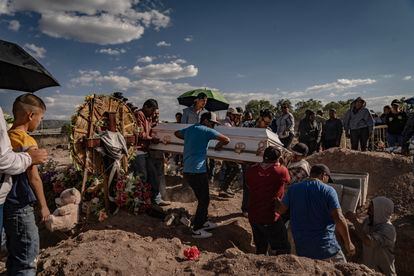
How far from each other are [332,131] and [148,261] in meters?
7.97

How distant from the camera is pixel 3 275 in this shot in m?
3.92

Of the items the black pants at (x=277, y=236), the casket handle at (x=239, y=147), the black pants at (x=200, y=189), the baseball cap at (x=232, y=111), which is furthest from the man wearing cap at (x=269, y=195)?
the baseball cap at (x=232, y=111)

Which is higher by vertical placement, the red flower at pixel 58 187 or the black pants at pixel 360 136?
the black pants at pixel 360 136

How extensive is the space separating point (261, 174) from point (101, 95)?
3.14m

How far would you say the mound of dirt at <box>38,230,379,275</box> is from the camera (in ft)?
9.52

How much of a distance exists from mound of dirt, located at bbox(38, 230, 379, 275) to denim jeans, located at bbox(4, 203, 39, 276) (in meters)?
0.66

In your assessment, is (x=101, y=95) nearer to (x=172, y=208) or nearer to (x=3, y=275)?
(x=172, y=208)

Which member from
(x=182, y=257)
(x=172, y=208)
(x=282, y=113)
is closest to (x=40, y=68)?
(x=182, y=257)

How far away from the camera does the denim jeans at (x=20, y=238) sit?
282cm

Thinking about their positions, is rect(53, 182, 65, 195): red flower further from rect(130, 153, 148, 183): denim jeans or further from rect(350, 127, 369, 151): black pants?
rect(350, 127, 369, 151): black pants

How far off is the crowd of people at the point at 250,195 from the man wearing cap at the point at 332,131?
2861 mm

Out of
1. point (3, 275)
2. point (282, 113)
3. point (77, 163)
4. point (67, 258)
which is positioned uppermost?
point (282, 113)

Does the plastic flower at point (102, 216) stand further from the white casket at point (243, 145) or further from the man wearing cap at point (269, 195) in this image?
the man wearing cap at point (269, 195)

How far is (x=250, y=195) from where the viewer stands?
14.6 feet
